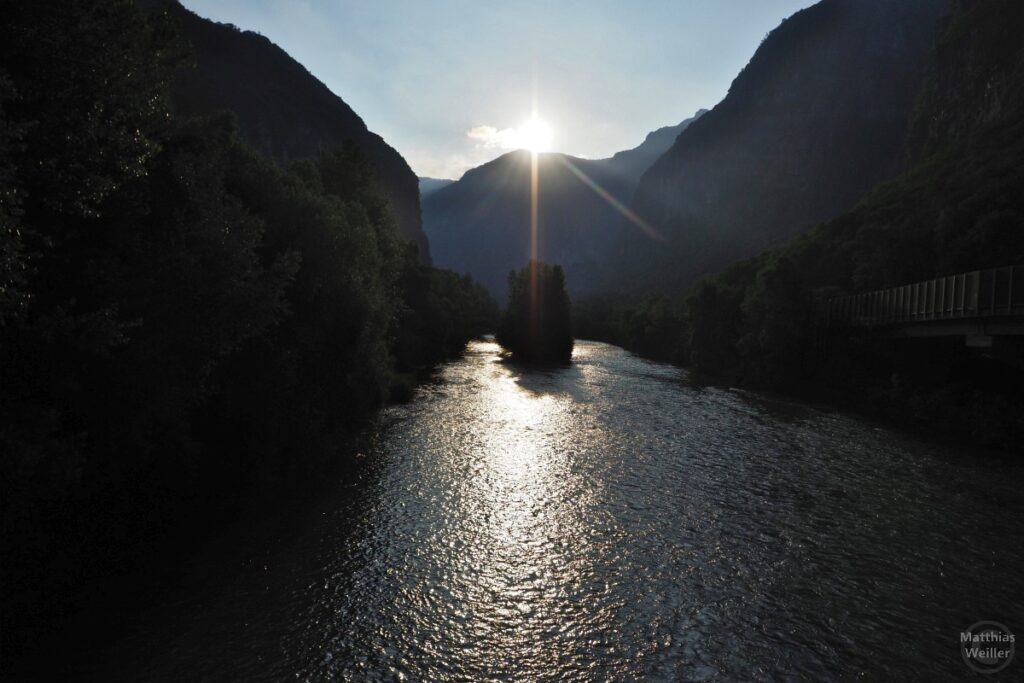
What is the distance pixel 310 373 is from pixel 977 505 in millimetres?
35049

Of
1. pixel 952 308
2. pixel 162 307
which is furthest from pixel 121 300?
pixel 952 308

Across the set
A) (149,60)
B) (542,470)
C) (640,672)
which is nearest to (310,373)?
(542,470)

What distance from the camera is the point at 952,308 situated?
4191 cm

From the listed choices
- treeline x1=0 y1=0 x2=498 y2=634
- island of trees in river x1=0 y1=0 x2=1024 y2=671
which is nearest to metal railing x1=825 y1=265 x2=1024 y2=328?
island of trees in river x1=0 y1=0 x2=1024 y2=671

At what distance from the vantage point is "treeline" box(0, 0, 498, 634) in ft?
→ 46.3

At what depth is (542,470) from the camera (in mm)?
A: 32062

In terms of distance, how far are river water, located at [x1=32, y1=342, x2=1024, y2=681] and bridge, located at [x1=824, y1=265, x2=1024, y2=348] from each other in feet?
32.6

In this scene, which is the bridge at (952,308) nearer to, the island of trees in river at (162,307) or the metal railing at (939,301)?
the metal railing at (939,301)

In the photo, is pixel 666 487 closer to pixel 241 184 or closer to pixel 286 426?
pixel 286 426

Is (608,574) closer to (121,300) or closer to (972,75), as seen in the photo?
(121,300)

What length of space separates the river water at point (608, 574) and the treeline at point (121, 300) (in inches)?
165

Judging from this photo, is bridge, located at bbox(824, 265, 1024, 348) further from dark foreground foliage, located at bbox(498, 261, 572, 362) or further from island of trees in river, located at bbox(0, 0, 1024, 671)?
dark foreground foliage, located at bbox(498, 261, 572, 362)

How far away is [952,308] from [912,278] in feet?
60.8

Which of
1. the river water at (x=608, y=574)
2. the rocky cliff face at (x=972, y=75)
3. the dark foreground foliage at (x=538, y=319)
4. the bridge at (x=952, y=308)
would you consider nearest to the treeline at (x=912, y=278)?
the rocky cliff face at (x=972, y=75)
